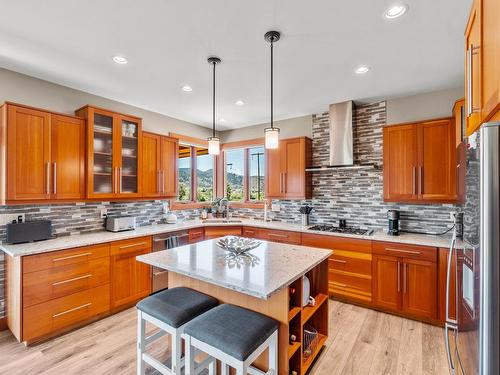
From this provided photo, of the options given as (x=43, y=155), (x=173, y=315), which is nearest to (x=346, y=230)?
(x=173, y=315)

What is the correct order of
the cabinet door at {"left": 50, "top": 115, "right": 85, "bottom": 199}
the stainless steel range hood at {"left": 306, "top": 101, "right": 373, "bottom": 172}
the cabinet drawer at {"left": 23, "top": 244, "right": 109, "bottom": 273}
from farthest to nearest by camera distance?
the stainless steel range hood at {"left": 306, "top": 101, "right": 373, "bottom": 172}, the cabinet door at {"left": 50, "top": 115, "right": 85, "bottom": 199}, the cabinet drawer at {"left": 23, "top": 244, "right": 109, "bottom": 273}

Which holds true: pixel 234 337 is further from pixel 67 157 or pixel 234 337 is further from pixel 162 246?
pixel 67 157

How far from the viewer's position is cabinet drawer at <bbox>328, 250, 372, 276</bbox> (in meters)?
3.12

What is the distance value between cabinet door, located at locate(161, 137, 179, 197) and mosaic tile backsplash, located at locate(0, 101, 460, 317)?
1.32 feet

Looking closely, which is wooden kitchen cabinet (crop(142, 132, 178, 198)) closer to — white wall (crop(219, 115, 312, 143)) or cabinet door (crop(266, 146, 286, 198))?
white wall (crop(219, 115, 312, 143))

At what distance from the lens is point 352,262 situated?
10.5 ft

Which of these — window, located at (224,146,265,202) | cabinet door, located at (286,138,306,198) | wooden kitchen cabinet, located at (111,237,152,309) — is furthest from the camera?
window, located at (224,146,265,202)

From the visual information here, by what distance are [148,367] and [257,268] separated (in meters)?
1.34

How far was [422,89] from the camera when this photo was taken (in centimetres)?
312

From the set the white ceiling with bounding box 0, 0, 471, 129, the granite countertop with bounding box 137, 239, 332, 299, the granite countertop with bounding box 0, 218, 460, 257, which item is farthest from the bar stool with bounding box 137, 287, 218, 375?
the white ceiling with bounding box 0, 0, 471, 129

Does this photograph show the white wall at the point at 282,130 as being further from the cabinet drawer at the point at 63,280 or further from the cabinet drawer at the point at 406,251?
the cabinet drawer at the point at 63,280

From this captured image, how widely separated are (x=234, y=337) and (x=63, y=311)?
214cm

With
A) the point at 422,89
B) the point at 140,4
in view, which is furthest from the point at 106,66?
the point at 422,89

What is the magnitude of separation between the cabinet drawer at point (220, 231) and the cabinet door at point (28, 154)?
218cm
